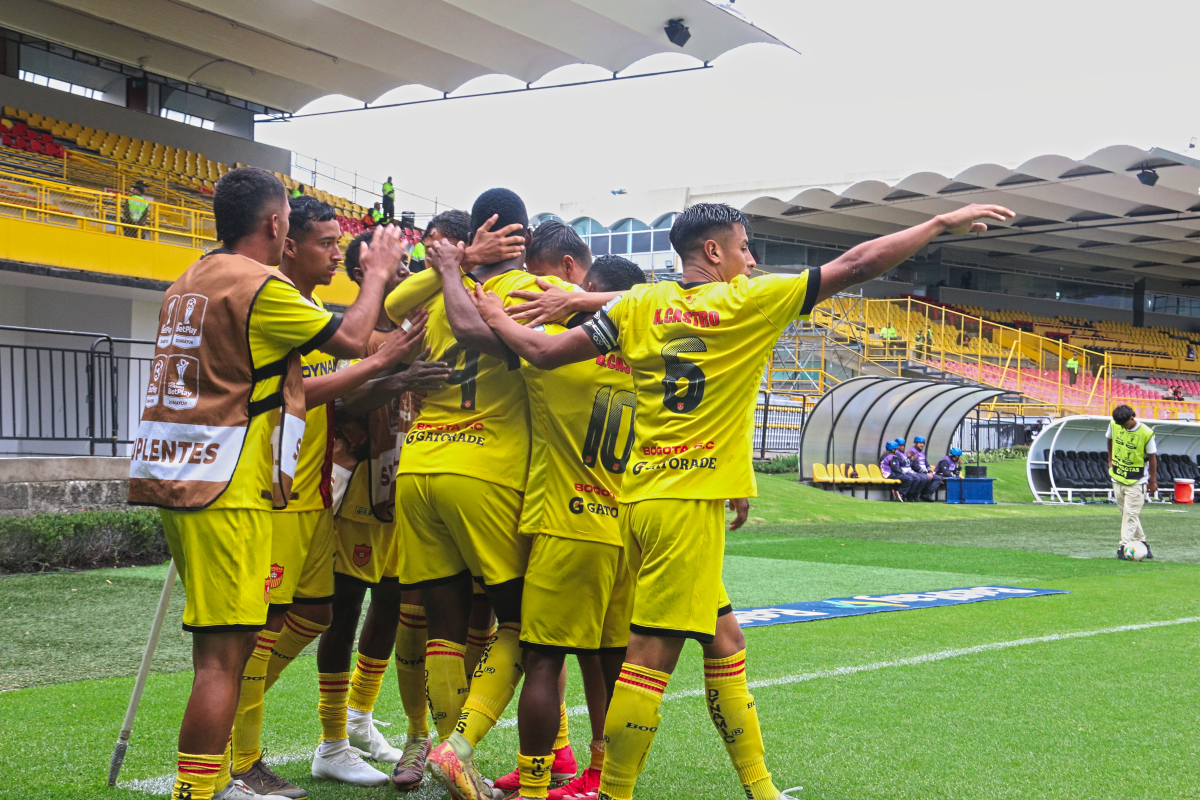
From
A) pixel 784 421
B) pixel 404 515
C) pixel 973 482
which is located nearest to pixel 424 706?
pixel 404 515

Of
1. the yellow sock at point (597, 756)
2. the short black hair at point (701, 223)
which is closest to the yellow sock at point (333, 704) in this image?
the yellow sock at point (597, 756)

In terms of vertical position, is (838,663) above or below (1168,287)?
below

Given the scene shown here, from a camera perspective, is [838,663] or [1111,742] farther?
[838,663]

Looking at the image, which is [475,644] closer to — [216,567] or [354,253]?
[216,567]

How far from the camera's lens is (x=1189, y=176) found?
31.8m

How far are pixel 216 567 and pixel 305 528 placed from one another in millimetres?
790

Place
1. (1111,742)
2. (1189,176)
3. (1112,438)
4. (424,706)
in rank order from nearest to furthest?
(424,706), (1111,742), (1112,438), (1189,176)

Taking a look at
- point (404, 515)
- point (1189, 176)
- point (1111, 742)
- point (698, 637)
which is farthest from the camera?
point (1189, 176)

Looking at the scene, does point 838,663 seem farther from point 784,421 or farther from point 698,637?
point 784,421

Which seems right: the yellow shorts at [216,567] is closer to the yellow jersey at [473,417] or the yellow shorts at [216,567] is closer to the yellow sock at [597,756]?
the yellow jersey at [473,417]

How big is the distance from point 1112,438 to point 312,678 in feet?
39.6

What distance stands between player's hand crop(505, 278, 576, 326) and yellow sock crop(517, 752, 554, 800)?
1.50 meters

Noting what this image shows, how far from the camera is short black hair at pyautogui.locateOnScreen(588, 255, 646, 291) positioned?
4230 millimetres

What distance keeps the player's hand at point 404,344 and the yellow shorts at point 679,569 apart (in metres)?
1.06
